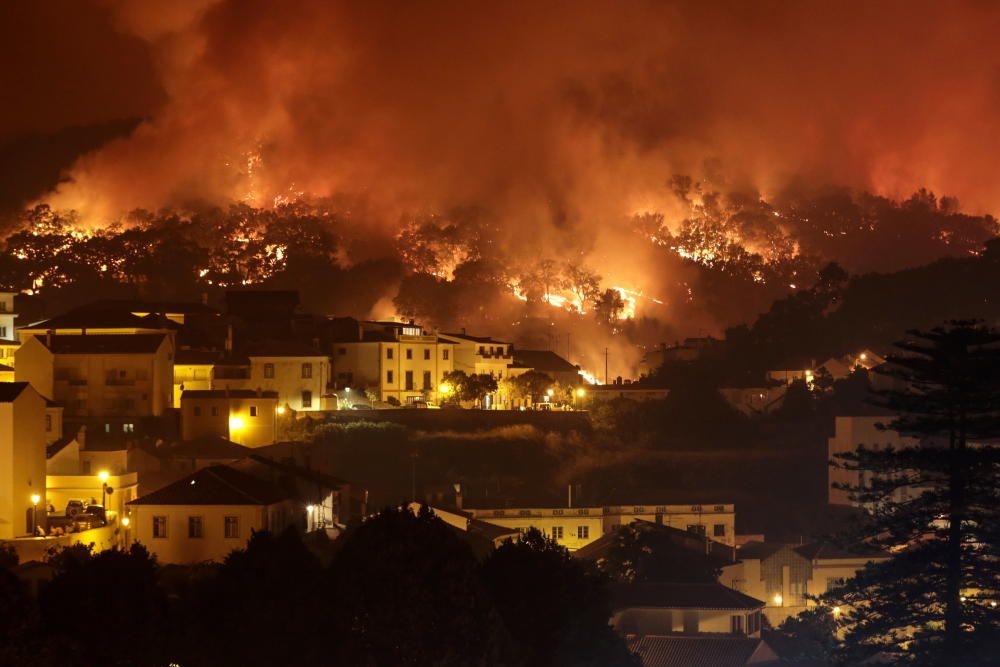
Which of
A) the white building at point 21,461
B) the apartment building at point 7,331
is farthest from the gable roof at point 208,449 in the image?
the white building at point 21,461

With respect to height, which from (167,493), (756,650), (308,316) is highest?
(308,316)

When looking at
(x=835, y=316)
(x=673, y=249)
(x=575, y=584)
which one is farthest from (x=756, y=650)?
(x=673, y=249)

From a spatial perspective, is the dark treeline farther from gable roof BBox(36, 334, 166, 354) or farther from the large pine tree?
gable roof BBox(36, 334, 166, 354)

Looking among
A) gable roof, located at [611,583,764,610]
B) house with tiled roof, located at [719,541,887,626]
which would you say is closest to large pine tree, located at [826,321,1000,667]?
gable roof, located at [611,583,764,610]

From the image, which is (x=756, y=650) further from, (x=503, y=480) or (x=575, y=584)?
(x=503, y=480)

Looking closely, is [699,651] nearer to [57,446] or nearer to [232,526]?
[232,526]
